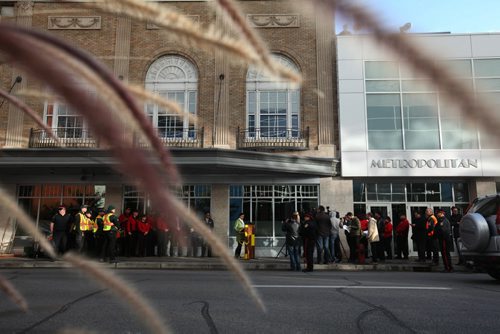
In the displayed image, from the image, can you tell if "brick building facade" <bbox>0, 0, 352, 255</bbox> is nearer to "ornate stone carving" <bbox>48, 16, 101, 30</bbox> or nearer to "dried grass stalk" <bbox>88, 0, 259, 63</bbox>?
"ornate stone carving" <bbox>48, 16, 101, 30</bbox>

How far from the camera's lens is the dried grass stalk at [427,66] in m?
0.39

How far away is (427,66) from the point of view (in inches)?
16.5

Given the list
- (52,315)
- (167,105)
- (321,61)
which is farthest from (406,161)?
(167,105)

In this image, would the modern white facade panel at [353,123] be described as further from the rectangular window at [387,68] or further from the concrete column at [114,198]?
the rectangular window at [387,68]

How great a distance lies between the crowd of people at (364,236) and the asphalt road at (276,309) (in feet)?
13.2

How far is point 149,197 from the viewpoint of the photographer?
1.53 ft

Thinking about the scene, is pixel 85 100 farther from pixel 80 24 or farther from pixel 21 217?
pixel 80 24

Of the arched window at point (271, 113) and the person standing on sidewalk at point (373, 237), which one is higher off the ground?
the arched window at point (271, 113)

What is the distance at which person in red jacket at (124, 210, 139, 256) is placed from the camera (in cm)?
1482

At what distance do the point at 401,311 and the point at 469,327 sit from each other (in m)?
0.86

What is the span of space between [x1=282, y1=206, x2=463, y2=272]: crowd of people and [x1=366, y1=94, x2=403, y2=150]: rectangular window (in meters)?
3.07

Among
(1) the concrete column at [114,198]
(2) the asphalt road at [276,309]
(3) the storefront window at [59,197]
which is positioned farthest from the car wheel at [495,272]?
(3) the storefront window at [59,197]

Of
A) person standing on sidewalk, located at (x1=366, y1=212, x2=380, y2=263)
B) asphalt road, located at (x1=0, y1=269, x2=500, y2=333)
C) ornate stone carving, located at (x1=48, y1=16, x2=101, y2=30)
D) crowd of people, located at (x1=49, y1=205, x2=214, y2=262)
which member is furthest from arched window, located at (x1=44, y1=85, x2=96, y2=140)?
ornate stone carving, located at (x1=48, y1=16, x2=101, y2=30)

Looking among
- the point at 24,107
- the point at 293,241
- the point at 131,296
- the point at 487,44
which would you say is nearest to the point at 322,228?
the point at 293,241
